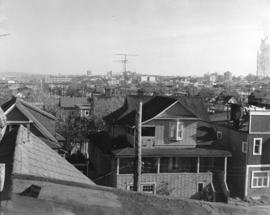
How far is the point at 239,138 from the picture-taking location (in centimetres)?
1977

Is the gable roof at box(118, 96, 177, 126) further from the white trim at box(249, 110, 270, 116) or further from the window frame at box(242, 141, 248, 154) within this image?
the window frame at box(242, 141, 248, 154)

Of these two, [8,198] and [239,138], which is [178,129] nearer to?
[239,138]

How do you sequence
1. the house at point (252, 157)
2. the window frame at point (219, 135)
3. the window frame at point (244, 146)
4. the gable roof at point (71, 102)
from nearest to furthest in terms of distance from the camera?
the house at point (252, 157) → the window frame at point (244, 146) → the window frame at point (219, 135) → the gable roof at point (71, 102)

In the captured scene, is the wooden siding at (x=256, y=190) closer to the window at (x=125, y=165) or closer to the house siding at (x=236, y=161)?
the house siding at (x=236, y=161)

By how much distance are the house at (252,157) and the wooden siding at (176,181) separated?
1743 mm

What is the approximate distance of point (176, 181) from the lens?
18.5 metres

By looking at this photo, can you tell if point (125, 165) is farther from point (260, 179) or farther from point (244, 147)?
point (260, 179)

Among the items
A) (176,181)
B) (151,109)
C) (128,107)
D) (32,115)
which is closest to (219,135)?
(151,109)

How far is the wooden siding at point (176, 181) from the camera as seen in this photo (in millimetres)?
18016

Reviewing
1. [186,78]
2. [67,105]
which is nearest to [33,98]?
[67,105]

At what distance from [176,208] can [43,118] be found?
1445cm

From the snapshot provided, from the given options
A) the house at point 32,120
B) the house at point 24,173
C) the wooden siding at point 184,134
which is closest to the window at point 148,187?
the wooden siding at point 184,134

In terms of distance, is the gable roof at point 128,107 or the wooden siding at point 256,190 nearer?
the wooden siding at point 256,190

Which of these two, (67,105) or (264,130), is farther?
(67,105)
